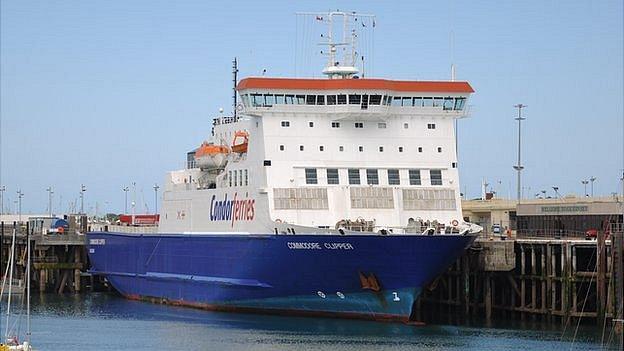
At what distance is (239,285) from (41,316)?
24.4 ft

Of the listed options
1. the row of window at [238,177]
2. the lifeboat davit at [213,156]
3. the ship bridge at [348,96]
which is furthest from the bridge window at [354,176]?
the lifeboat davit at [213,156]

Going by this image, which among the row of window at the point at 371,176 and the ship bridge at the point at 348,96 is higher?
the ship bridge at the point at 348,96

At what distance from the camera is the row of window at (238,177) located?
43.1 m

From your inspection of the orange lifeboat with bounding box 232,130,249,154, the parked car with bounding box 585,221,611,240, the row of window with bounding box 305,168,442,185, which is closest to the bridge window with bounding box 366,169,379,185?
the row of window with bounding box 305,168,442,185

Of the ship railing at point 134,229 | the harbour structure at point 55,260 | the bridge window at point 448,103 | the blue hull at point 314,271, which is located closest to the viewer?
the blue hull at point 314,271

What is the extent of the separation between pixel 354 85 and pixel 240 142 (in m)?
5.39

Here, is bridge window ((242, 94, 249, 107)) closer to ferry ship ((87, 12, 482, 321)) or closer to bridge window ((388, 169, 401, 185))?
ferry ship ((87, 12, 482, 321))

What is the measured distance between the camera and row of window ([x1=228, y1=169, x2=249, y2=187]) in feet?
141

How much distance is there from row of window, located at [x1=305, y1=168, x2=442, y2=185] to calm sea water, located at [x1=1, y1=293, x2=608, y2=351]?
455 cm

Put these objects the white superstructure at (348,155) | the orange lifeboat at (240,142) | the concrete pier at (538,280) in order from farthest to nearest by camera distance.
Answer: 1. the orange lifeboat at (240,142)
2. the white superstructure at (348,155)
3. the concrete pier at (538,280)

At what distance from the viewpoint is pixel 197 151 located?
4809 cm

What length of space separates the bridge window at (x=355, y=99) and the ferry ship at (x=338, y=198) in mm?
32

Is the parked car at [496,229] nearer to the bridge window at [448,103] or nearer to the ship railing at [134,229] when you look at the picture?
the bridge window at [448,103]

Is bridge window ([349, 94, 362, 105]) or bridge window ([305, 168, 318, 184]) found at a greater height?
bridge window ([349, 94, 362, 105])
